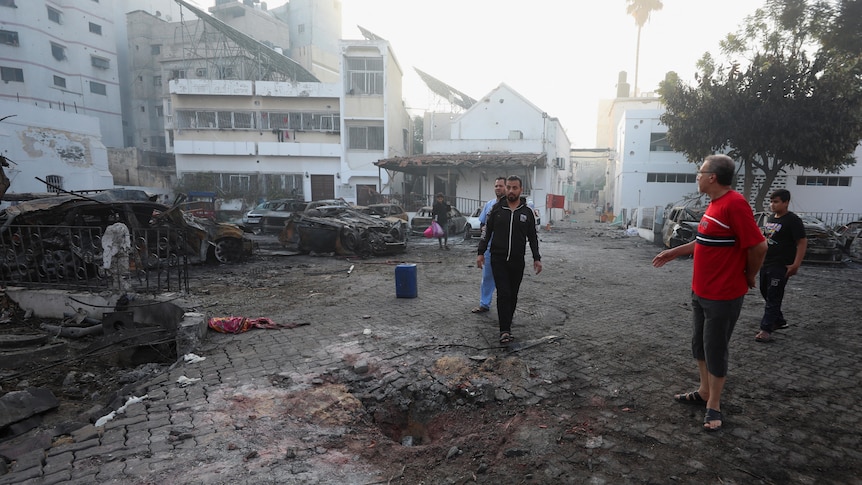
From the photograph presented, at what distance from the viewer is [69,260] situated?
7492 mm

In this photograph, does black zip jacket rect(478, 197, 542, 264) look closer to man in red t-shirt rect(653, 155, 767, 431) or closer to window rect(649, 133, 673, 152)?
man in red t-shirt rect(653, 155, 767, 431)

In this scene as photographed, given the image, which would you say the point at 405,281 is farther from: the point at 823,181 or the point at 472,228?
the point at 823,181

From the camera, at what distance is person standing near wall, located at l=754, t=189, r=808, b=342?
15.9ft

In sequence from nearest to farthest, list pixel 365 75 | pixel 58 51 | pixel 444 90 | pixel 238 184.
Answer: pixel 365 75
pixel 238 184
pixel 58 51
pixel 444 90

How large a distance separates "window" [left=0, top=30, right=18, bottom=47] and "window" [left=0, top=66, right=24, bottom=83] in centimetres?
171

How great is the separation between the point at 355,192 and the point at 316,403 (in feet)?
83.6

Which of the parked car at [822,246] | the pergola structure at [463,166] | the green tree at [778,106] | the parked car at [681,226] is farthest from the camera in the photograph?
the pergola structure at [463,166]

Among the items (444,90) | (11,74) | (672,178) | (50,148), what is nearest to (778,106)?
(672,178)

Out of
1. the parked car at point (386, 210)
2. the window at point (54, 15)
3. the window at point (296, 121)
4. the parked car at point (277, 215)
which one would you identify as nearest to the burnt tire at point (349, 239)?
the parked car at point (386, 210)

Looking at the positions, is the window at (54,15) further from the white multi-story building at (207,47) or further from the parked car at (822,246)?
the parked car at (822,246)

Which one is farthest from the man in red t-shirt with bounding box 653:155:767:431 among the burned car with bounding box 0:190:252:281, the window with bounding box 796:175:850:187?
the window with bounding box 796:175:850:187

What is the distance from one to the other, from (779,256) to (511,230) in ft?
10.3

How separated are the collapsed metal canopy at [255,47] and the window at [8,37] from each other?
1146 centimetres

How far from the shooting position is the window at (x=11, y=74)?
97.6 feet
